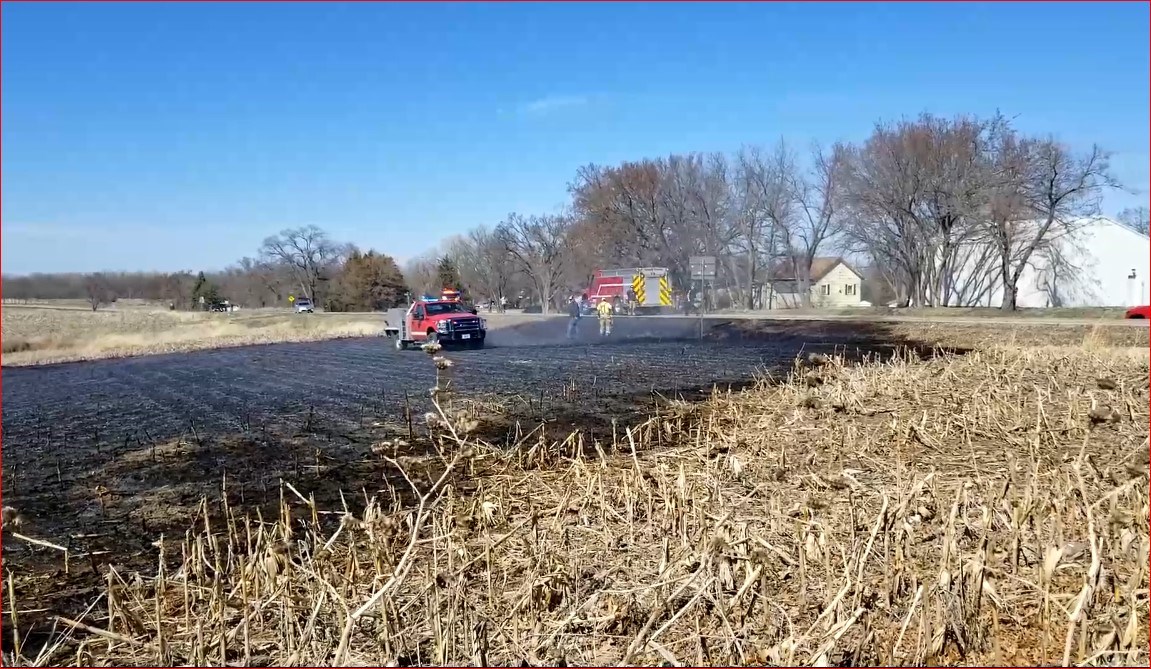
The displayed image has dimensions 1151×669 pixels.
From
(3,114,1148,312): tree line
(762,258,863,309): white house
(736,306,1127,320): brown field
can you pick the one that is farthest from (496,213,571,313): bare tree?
(762,258,863,309): white house

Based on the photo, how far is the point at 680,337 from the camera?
31469 millimetres

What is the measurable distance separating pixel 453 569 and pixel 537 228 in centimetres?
1728

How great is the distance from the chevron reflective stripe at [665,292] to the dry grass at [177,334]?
1383 cm

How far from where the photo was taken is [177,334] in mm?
30391

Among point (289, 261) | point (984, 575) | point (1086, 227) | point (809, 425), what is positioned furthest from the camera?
point (1086, 227)

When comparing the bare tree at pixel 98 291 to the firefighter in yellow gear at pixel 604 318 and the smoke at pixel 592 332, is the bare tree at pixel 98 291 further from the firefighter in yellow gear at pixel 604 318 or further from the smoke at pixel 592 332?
the firefighter in yellow gear at pixel 604 318

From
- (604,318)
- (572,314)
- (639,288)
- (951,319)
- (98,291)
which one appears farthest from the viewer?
(639,288)

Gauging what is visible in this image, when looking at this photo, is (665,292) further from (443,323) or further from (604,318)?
(443,323)

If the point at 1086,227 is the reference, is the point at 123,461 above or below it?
below

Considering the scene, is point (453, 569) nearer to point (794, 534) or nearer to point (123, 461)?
point (794, 534)

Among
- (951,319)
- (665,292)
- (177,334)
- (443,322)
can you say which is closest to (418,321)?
(443,322)

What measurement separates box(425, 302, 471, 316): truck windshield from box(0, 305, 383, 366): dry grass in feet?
15.1

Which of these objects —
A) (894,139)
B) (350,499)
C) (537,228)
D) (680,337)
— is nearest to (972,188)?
(894,139)

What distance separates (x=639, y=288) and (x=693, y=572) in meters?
34.9
